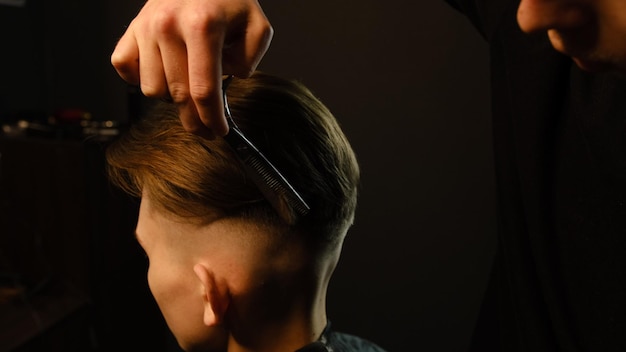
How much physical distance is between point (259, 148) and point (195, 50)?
295 millimetres

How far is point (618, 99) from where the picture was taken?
0.72 meters

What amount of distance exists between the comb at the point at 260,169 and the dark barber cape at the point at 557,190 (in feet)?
1.14

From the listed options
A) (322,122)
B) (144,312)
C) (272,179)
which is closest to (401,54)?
(322,122)

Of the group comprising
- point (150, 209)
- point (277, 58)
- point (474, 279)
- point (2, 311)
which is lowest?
point (2, 311)

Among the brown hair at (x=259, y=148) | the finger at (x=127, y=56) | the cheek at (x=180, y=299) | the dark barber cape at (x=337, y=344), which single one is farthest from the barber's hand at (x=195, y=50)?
the dark barber cape at (x=337, y=344)

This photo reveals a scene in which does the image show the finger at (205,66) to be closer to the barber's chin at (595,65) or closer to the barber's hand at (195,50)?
the barber's hand at (195,50)

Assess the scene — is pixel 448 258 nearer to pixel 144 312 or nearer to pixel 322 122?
pixel 322 122

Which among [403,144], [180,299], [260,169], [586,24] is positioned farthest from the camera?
[403,144]

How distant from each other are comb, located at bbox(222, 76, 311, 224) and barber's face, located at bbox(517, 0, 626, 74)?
395 millimetres

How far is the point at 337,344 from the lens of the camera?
1.04m

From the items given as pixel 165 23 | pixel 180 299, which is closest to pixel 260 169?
pixel 165 23

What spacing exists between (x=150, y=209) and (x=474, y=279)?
74 cm

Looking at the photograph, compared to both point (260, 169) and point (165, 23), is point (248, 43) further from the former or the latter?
point (260, 169)

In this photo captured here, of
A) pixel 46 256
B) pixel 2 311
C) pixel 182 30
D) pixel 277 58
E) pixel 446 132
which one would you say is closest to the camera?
pixel 182 30
